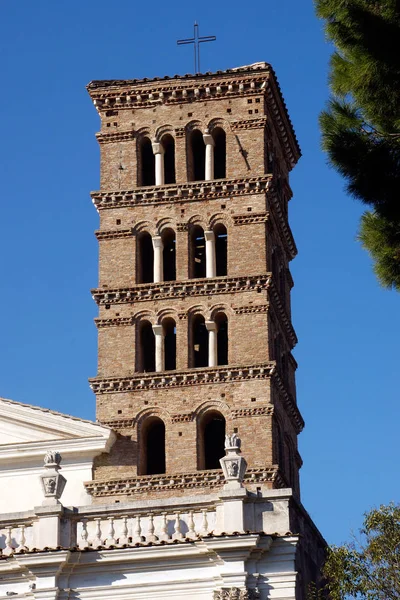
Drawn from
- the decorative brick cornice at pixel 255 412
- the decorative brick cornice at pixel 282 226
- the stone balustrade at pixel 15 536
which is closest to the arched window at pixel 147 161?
the decorative brick cornice at pixel 282 226

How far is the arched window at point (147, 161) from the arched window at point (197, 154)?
1259 mm

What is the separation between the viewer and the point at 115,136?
2036 inches

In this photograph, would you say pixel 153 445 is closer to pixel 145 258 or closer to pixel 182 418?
pixel 182 418

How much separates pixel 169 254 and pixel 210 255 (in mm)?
1816

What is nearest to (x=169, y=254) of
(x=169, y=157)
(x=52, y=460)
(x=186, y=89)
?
(x=169, y=157)

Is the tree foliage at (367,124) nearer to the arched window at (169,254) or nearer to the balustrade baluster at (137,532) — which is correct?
the balustrade baluster at (137,532)

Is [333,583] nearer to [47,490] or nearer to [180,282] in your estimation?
[47,490]

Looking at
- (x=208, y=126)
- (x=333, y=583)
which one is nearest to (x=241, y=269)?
(x=208, y=126)

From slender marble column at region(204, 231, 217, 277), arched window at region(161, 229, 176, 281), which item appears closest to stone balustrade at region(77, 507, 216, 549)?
slender marble column at region(204, 231, 217, 277)

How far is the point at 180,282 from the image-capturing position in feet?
162

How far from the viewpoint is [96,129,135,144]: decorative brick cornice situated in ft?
170

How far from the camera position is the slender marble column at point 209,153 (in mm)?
50625

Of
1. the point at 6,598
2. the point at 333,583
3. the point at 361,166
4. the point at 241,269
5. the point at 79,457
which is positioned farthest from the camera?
the point at 241,269

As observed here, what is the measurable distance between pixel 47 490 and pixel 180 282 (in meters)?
19.9
